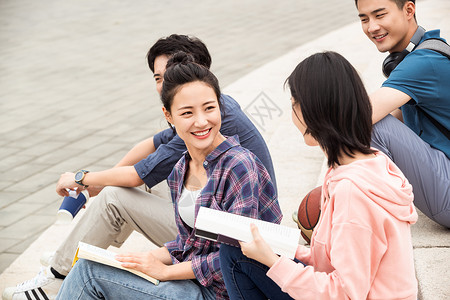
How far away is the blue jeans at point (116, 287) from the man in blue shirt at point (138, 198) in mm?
639

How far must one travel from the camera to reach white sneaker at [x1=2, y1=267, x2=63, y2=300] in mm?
3066

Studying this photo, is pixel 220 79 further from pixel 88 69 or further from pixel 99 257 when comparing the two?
pixel 99 257

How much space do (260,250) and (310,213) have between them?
948 mm

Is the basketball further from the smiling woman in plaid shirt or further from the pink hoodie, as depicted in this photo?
the pink hoodie

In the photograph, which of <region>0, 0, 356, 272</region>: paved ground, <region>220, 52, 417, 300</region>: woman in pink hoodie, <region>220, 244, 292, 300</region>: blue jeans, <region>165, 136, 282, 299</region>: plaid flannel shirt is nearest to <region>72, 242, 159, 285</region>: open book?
<region>165, 136, 282, 299</region>: plaid flannel shirt

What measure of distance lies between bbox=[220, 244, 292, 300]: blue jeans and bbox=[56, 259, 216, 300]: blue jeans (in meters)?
0.30

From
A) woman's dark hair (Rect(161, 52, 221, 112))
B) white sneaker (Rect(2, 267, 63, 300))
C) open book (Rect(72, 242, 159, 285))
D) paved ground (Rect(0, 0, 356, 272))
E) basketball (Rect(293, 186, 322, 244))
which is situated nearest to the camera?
open book (Rect(72, 242, 159, 285))

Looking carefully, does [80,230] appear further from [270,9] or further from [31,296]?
[270,9]

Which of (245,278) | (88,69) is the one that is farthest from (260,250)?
(88,69)

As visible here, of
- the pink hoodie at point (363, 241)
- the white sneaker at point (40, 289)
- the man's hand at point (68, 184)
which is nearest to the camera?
the pink hoodie at point (363, 241)

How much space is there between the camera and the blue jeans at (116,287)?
2285mm

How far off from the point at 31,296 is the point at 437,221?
6.58ft

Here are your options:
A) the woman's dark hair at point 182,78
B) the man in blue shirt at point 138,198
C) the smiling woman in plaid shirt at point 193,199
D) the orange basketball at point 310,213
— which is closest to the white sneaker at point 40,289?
the man in blue shirt at point 138,198

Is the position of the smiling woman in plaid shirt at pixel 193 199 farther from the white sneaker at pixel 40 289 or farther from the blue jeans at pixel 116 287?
the white sneaker at pixel 40 289
